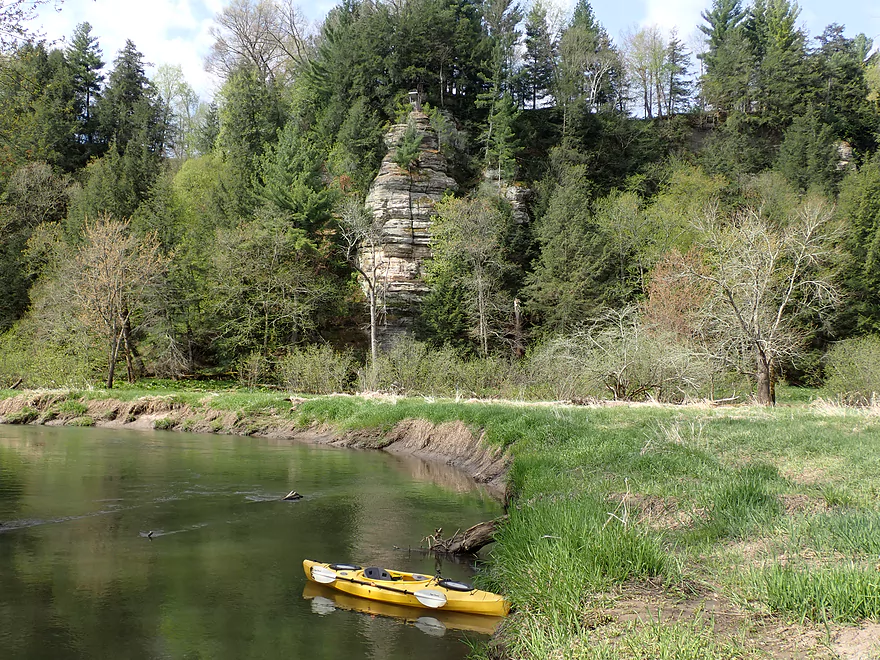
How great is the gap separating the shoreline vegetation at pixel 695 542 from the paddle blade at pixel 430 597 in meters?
0.62

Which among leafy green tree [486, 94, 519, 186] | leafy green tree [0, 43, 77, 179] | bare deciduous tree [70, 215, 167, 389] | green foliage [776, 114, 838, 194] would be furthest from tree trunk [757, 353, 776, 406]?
green foliage [776, 114, 838, 194]

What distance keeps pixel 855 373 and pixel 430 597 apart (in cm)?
2835

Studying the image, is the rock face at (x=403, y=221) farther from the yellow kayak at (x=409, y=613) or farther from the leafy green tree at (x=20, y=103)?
the yellow kayak at (x=409, y=613)

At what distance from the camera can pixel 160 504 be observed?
11.8 metres

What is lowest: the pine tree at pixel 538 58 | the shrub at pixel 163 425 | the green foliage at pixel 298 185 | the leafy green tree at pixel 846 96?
the shrub at pixel 163 425

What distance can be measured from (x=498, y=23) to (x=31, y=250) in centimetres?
4374

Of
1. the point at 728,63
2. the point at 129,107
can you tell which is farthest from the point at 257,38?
the point at 728,63

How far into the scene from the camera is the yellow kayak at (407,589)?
621 cm

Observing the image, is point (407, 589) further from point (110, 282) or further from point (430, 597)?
point (110, 282)

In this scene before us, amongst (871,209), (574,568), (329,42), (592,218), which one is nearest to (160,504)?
(574,568)

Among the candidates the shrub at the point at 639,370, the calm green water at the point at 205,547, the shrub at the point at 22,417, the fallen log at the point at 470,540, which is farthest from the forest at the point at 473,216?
the fallen log at the point at 470,540

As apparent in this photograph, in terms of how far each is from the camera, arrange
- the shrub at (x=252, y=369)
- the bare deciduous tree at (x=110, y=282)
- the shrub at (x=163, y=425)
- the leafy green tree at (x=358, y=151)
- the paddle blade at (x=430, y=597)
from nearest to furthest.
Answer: the paddle blade at (x=430, y=597), the shrub at (x=163, y=425), the bare deciduous tree at (x=110, y=282), the shrub at (x=252, y=369), the leafy green tree at (x=358, y=151)

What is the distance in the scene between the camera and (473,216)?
1663 inches

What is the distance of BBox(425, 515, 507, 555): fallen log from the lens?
845cm
